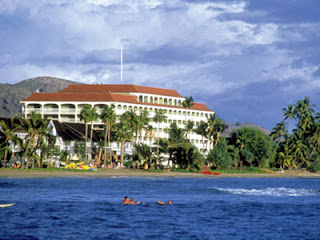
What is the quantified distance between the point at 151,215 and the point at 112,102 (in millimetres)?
119933

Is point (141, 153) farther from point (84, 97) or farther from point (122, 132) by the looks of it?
point (84, 97)

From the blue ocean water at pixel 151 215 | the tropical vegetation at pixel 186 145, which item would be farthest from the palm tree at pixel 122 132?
the blue ocean water at pixel 151 215

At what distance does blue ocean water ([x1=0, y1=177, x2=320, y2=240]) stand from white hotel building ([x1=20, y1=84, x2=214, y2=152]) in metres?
93.5

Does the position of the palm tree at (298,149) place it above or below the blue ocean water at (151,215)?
above

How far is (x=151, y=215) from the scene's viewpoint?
53.6m

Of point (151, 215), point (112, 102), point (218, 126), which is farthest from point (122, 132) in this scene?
point (151, 215)

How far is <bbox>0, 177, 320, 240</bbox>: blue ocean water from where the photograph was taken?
4284cm

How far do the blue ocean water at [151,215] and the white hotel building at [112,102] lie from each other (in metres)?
93.5

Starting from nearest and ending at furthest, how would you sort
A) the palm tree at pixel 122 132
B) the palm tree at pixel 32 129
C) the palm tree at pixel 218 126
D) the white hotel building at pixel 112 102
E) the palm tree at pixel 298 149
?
the palm tree at pixel 32 129
the palm tree at pixel 122 132
the palm tree at pixel 298 149
the palm tree at pixel 218 126
the white hotel building at pixel 112 102

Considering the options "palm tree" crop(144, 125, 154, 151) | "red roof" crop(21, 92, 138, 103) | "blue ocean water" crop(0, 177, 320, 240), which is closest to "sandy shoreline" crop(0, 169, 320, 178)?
"blue ocean water" crop(0, 177, 320, 240)

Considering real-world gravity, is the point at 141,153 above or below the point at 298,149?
below

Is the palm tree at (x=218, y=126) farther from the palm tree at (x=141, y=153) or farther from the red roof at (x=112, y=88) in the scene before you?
the palm tree at (x=141, y=153)

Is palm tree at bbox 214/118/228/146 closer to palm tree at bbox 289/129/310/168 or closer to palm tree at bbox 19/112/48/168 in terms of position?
palm tree at bbox 289/129/310/168

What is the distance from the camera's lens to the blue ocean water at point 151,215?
42844mm
